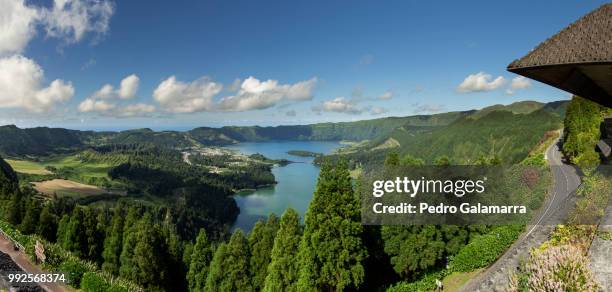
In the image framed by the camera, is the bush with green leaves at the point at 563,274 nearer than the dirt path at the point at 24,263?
Yes

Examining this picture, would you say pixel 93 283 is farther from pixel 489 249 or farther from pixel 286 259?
pixel 489 249

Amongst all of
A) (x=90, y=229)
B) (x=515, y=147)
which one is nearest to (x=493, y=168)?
(x=90, y=229)

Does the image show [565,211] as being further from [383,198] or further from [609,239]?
[383,198]

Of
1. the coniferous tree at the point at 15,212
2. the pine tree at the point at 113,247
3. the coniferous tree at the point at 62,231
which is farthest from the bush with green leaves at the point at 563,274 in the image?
the coniferous tree at the point at 15,212

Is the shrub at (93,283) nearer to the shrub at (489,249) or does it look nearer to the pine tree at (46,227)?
the shrub at (489,249)

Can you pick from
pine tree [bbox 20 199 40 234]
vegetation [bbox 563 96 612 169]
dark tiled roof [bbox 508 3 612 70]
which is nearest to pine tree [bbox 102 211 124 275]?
pine tree [bbox 20 199 40 234]

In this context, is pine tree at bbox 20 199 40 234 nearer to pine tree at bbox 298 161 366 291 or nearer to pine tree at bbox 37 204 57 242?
pine tree at bbox 37 204 57 242
